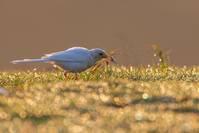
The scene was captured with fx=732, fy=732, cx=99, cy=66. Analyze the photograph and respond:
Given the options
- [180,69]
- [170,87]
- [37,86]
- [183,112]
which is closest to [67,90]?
[37,86]

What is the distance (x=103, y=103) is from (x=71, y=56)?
420 centimetres

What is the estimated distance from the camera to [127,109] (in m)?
10.2

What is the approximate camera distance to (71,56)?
14844 millimetres

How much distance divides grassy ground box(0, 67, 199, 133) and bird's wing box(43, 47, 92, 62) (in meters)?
0.37

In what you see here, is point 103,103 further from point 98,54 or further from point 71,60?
point 98,54

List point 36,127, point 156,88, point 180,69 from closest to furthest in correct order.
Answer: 1. point 36,127
2. point 156,88
3. point 180,69

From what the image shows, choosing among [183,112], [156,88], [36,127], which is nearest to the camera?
[36,127]

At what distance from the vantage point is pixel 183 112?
1008 cm

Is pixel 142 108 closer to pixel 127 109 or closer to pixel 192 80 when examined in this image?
pixel 127 109

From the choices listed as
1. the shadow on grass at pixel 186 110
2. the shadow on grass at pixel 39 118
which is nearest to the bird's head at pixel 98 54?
the shadow on grass at pixel 186 110

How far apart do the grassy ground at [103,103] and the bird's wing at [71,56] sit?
371mm

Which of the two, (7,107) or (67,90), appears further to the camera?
(67,90)

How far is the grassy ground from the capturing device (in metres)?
8.95

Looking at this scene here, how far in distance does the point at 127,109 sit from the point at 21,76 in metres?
5.15
